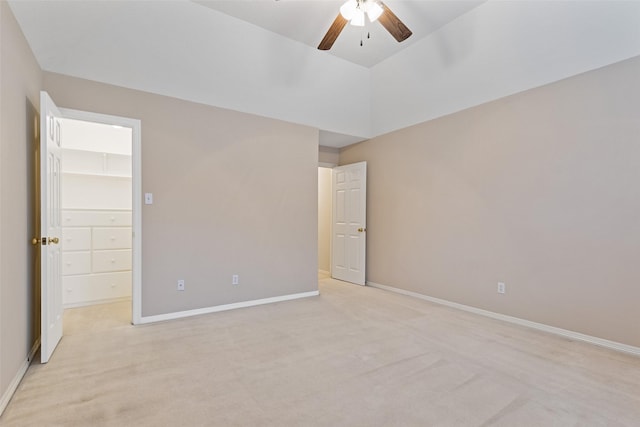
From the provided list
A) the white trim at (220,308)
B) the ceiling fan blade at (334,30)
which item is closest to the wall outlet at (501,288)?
the white trim at (220,308)

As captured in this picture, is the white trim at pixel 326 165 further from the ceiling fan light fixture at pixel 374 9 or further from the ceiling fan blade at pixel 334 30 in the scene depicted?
the ceiling fan light fixture at pixel 374 9

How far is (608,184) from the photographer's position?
8.52 ft

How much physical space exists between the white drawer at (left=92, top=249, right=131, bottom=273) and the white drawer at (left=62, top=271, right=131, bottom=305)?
7 centimetres

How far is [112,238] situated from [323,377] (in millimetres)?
3393

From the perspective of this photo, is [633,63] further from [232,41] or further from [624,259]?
[232,41]

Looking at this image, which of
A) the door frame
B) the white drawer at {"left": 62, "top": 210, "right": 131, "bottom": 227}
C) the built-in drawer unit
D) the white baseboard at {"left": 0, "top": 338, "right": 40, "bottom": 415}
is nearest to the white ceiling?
the door frame

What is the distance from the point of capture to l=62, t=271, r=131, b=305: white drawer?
3.63m

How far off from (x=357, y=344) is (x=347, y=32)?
11.4 feet

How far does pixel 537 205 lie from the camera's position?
3020 millimetres

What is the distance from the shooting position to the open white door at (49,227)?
219 centimetres

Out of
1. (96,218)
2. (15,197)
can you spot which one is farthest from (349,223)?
(15,197)

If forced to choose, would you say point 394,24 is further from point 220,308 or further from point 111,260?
point 111,260

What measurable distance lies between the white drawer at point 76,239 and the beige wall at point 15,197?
1.42 metres

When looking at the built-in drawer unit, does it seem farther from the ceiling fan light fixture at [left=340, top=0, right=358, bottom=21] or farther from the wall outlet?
the wall outlet
